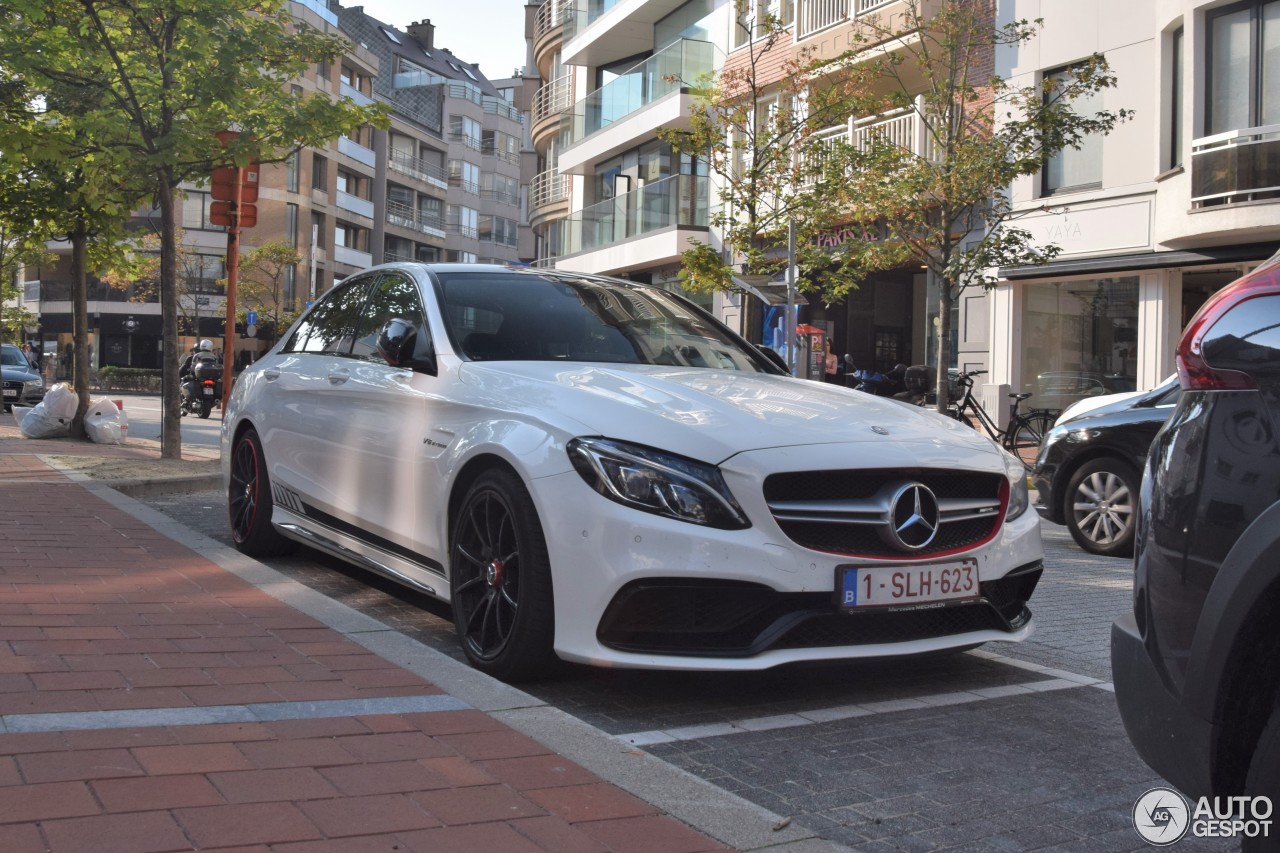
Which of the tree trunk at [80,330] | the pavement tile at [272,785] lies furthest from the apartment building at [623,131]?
the pavement tile at [272,785]

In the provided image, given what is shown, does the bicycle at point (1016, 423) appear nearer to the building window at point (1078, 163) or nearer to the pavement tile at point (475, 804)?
the building window at point (1078, 163)

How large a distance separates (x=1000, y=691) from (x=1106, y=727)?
0.50 meters

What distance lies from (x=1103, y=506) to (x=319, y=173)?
63608 mm

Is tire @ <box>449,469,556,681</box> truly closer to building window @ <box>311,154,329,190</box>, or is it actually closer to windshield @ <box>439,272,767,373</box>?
windshield @ <box>439,272,767,373</box>

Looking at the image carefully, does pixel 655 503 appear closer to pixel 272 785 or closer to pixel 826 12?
pixel 272 785

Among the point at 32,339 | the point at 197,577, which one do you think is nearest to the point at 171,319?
the point at 197,577

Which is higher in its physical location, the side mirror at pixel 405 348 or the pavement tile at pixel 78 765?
the side mirror at pixel 405 348

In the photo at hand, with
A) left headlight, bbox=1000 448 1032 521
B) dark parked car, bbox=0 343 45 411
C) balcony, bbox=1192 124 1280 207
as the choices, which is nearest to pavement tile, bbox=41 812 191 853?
left headlight, bbox=1000 448 1032 521

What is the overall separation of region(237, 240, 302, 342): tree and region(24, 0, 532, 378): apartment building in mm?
1485

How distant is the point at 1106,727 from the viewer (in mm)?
4301

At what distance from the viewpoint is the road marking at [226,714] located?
3607mm

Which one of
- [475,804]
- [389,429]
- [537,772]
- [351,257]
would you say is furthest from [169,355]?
[351,257]

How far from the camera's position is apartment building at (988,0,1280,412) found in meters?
17.7

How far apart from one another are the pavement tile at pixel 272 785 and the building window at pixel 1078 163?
18.6m
